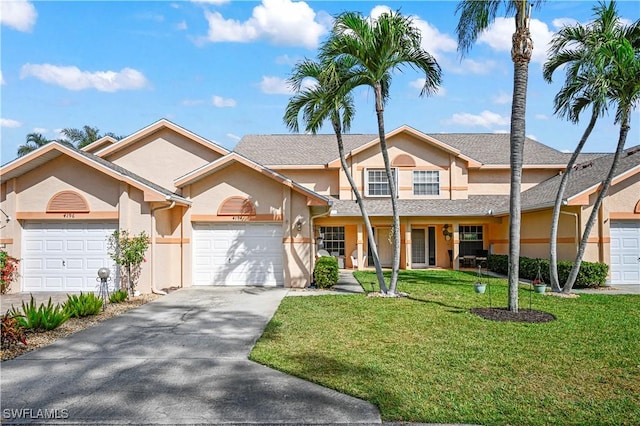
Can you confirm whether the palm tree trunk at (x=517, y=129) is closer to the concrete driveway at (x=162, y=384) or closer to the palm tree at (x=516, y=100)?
A: the palm tree at (x=516, y=100)

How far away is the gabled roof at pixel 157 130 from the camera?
55.1 feet

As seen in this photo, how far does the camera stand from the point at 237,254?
15656mm

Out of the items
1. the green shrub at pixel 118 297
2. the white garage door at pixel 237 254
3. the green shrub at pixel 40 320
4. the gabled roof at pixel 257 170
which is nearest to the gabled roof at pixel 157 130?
the gabled roof at pixel 257 170

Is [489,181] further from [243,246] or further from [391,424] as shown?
[391,424]

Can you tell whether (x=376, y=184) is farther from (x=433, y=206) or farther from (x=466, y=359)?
(x=466, y=359)

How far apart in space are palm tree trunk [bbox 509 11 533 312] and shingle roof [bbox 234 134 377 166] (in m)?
14.0

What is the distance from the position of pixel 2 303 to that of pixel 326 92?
11087mm

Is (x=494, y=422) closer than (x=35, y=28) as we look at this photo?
Yes

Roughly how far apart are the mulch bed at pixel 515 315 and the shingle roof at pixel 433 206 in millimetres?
10815

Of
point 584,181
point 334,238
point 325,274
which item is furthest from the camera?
point 334,238

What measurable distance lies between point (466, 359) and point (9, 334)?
7.71 metres

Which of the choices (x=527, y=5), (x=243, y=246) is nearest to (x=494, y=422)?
(x=527, y=5)

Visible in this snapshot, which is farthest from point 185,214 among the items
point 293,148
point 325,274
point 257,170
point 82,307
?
point 293,148

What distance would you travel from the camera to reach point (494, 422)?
4.70 meters
